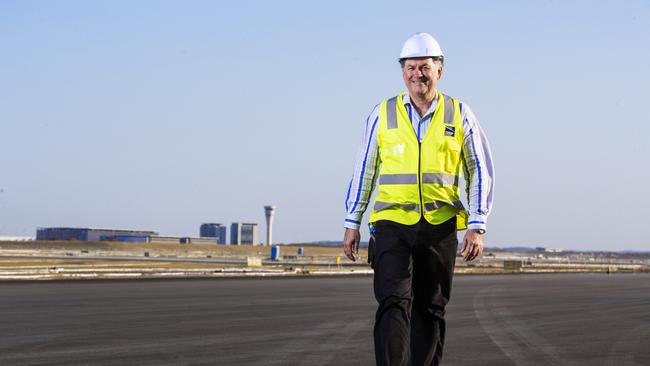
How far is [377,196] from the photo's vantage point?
557cm

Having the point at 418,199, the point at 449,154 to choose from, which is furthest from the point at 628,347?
the point at 418,199

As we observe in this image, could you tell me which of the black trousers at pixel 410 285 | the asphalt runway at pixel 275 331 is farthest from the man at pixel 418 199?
the asphalt runway at pixel 275 331

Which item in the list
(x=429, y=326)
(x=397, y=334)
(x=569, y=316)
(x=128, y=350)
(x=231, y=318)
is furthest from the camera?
(x=569, y=316)

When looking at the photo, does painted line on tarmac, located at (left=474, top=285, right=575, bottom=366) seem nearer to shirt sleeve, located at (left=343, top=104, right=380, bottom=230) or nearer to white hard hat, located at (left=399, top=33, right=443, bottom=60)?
shirt sleeve, located at (left=343, top=104, right=380, bottom=230)

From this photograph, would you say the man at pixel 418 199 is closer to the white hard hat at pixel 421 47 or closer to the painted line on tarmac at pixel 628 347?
the white hard hat at pixel 421 47

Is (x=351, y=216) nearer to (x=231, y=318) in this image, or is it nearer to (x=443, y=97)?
(x=443, y=97)

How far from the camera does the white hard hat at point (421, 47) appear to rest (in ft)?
17.6

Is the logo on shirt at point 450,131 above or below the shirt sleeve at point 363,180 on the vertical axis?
above

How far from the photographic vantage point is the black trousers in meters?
5.22

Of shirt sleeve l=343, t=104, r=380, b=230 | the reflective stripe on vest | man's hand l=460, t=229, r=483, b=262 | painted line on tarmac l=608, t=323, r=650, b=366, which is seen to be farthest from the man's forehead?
painted line on tarmac l=608, t=323, r=650, b=366

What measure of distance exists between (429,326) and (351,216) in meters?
0.87

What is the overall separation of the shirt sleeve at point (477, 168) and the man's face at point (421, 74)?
299 mm

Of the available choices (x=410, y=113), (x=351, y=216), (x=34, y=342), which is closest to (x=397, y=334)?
(x=351, y=216)

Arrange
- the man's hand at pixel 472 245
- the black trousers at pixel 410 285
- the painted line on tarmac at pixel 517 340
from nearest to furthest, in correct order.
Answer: the black trousers at pixel 410 285 < the man's hand at pixel 472 245 < the painted line on tarmac at pixel 517 340
